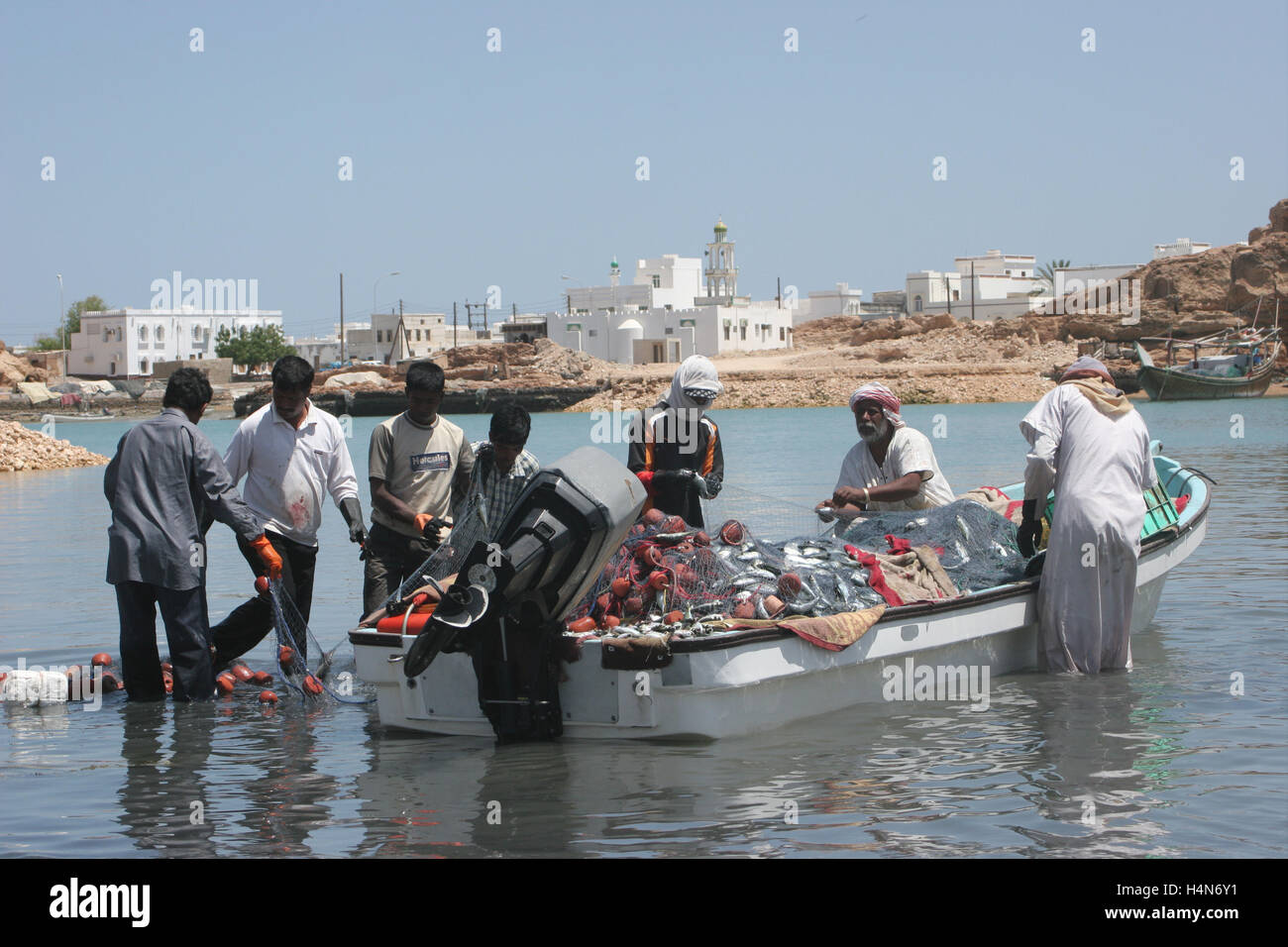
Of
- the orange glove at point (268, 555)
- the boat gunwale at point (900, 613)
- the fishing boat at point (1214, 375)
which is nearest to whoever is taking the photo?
the boat gunwale at point (900, 613)

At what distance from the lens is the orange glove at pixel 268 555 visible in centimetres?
740

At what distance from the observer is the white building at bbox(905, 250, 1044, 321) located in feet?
372

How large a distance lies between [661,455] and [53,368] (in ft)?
333

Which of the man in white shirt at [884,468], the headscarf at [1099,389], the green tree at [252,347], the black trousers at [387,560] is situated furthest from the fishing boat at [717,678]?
the green tree at [252,347]

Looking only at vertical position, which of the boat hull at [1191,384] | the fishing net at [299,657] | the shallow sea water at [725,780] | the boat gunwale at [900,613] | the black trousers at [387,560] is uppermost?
the boat hull at [1191,384]

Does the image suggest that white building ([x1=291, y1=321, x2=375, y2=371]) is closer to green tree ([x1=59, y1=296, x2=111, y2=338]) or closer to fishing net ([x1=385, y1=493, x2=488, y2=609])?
green tree ([x1=59, y1=296, x2=111, y2=338])

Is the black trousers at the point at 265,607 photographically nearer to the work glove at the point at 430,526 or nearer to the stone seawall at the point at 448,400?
the work glove at the point at 430,526

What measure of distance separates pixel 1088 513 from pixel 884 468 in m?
1.32

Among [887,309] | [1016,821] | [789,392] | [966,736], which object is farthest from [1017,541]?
[887,309]

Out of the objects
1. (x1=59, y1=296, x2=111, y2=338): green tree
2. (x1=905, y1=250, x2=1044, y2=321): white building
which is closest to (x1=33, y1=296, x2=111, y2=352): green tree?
(x1=59, y1=296, x2=111, y2=338): green tree

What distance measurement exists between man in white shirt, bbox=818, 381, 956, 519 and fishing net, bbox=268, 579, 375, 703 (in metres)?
3.19

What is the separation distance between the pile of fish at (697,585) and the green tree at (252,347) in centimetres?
9890

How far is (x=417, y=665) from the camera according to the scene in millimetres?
6309

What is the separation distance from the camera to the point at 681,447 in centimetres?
770
